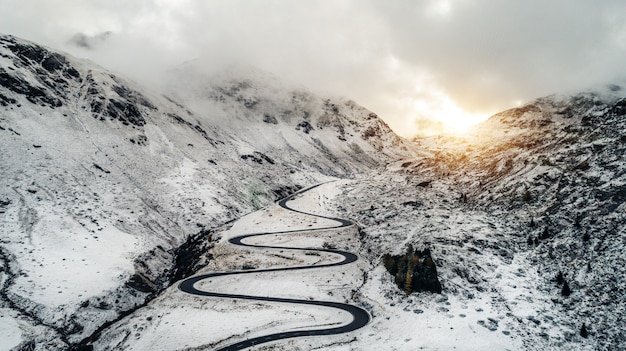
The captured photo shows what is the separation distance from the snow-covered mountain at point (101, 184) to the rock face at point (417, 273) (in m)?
32.8

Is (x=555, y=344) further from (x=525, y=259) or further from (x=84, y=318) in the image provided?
(x=84, y=318)

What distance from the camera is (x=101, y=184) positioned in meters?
74.6

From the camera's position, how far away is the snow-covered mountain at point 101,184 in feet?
149

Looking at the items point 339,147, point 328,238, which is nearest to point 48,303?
point 328,238

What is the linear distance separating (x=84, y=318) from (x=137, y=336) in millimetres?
11221

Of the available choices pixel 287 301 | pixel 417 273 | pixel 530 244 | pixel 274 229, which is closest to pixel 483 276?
pixel 417 273

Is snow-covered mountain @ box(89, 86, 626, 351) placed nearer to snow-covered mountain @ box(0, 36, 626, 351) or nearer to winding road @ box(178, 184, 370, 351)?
snow-covered mountain @ box(0, 36, 626, 351)

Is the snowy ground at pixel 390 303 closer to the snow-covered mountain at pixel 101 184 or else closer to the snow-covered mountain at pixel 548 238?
the snow-covered mountain at pixel 548 238

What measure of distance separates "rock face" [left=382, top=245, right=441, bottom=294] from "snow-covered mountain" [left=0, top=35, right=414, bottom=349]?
32755mm

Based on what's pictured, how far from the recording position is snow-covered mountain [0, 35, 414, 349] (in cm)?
4534

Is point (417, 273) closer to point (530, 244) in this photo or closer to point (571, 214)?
point (530, 244)

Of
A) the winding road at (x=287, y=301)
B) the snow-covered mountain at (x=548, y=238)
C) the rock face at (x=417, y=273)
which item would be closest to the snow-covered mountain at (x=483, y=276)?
the snow-covered mountain at (x=548, y=238)

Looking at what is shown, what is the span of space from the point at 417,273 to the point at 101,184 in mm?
64152

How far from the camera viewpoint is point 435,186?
75625 millimetres
